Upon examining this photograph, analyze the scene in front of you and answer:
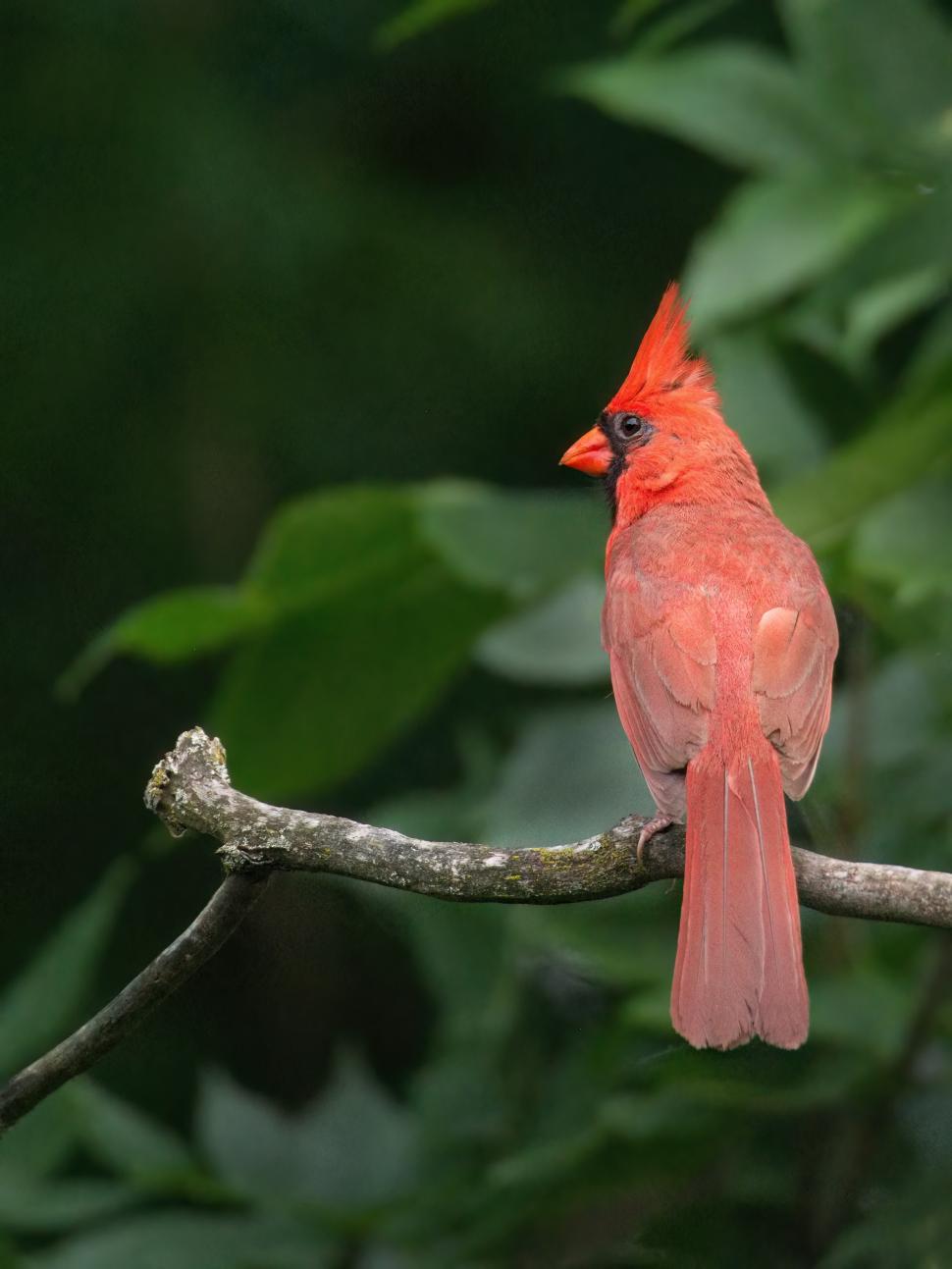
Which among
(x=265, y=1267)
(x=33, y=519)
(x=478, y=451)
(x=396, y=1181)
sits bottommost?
(x=265, y=1267)

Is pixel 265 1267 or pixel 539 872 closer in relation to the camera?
pixel 539 872

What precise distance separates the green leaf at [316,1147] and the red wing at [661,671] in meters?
0.80

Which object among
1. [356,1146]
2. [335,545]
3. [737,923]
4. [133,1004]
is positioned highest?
[335,545]

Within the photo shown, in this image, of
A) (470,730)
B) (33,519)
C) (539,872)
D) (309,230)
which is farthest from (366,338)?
(539,872)

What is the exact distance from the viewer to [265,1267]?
8.39 feet

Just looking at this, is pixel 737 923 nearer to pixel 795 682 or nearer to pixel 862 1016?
pixel 795 682

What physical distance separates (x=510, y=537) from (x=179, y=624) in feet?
1.52

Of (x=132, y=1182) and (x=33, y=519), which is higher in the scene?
(x=33, y=519)

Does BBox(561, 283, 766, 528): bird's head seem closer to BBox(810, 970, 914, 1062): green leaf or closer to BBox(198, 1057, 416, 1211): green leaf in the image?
BBox(810, 970, 914, 1062): green leaf

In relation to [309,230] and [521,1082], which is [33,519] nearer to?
[309,230]

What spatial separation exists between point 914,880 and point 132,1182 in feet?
4.56

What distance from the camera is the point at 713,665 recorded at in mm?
2355

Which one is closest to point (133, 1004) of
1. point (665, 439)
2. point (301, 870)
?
point (301, 870)

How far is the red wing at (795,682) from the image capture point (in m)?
2.23
